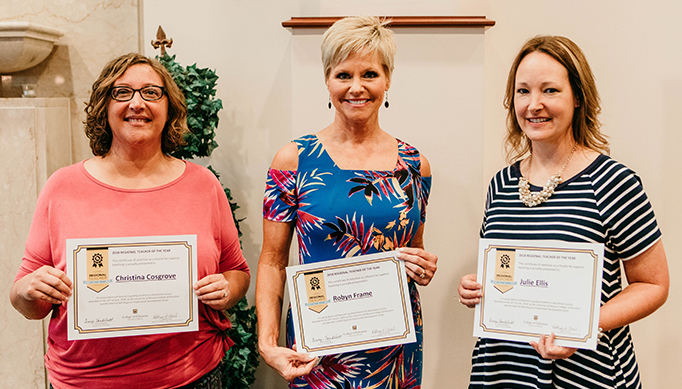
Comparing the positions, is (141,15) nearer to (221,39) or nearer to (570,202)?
(221,39)

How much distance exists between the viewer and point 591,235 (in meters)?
1.53

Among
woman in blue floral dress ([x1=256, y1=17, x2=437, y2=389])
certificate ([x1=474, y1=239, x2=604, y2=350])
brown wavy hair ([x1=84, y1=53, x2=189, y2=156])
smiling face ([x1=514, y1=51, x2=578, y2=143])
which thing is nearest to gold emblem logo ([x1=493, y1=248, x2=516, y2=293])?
certificate ([x1=474, y1=239, x2=604, y2=350])

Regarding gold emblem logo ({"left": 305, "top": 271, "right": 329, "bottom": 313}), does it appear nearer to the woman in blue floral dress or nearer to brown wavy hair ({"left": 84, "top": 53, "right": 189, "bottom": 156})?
the woman in blue floral dress

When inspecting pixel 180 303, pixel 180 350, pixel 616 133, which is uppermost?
pixel 616 133

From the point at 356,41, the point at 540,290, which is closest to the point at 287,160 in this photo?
the point at 356,41

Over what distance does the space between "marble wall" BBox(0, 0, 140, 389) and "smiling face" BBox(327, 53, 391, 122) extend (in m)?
2.21

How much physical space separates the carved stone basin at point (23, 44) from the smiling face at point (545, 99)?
288cm

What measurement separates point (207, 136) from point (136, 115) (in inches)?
39.0

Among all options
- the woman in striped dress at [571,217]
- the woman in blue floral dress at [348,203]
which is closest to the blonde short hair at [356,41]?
the woman in blue floral dress at [348,203]

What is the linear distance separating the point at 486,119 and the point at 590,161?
1.38 m

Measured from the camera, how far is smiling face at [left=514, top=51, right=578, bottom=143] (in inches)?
63.7

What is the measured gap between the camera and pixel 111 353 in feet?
5.34

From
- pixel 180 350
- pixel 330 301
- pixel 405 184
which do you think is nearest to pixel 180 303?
pixel 180 350

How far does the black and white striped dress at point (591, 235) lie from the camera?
4.99ft
